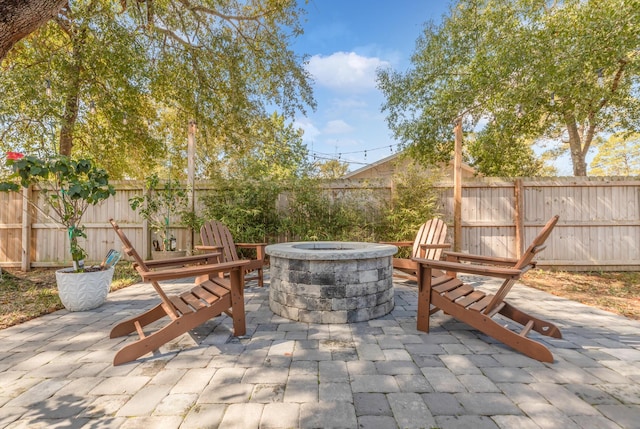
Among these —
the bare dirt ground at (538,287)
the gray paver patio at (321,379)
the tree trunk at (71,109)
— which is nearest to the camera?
the gray paver patio at (321,379)

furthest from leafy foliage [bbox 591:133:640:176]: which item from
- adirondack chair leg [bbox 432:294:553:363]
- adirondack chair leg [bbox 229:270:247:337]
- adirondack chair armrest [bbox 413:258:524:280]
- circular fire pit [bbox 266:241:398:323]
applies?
adirondack chair leg [bbox 229:270:247:337]

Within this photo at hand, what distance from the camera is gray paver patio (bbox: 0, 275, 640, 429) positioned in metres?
1.37

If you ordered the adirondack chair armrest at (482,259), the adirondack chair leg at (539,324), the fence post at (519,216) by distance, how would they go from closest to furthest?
the adirondack chair leg at (539,324)
the adirondack chair armrest at (482,259)
the fence post at (519,216)

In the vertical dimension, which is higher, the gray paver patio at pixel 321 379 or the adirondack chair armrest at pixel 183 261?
the adirondack chair armrest at pixel 183 261

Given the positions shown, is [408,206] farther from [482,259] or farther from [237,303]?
[237,303]

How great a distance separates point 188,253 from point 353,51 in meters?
5.75

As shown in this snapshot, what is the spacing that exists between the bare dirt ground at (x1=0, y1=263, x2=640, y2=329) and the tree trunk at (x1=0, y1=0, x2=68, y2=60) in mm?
2509

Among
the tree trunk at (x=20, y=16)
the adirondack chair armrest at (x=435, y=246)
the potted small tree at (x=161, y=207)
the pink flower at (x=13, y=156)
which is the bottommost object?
the adirondack chair armrest at (x=435, y=246)

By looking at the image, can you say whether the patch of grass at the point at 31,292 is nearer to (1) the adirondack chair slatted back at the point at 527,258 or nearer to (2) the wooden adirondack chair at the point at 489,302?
(2) the wooden adirondack chair at the point at 489,302

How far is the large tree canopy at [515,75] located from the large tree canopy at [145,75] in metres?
2.43

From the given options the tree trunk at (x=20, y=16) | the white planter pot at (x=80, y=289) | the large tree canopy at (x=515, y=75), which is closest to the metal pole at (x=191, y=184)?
the white planter pot at (x=80, y=289)

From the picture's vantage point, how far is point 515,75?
4.80 meters

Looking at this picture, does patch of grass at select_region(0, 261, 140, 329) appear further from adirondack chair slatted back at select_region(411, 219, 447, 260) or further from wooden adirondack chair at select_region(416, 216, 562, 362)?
adirondack chair slatted back at select_region(411, 219, 447, 260)

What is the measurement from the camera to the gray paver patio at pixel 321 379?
1.37 meters
